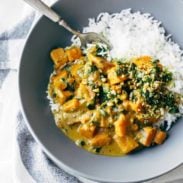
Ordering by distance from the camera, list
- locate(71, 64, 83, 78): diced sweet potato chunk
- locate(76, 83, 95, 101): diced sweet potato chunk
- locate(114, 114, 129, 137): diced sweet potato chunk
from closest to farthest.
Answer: locate(114, 114, 129, 137): diced sweet potato chunk → locate(76, 83, 95, 101): diced sweet potato chunk → locate(71, 64, 83, 78): diced sweet potato chunk

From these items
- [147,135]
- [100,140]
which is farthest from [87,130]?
[147,135]

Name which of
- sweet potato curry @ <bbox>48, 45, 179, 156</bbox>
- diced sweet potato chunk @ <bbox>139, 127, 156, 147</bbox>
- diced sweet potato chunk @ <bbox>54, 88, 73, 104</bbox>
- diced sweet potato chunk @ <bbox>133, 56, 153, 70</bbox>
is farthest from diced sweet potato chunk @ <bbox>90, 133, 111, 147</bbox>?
diced sweet potato chunk @ <bbox>133, 56, 153, 70</bbox>

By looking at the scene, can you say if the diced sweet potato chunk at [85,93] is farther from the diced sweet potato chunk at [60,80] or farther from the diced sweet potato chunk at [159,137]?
the diced sweet potato chunk at [159,137]

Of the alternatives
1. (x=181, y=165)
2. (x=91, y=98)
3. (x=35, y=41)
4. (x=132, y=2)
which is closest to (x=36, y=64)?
(x=35, y=41)

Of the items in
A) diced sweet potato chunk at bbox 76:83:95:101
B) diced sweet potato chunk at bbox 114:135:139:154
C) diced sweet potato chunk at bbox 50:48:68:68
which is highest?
diced sweet potato chunk at bbox 50:48:68:68

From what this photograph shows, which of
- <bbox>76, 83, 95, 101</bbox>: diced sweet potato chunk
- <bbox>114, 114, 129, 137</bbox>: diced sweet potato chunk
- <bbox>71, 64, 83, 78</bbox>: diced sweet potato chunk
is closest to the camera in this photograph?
<bbox>114, 114, 129, 137</bbox>: diced sweet potato chunk

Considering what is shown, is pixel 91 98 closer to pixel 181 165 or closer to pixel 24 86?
pixel 24 86

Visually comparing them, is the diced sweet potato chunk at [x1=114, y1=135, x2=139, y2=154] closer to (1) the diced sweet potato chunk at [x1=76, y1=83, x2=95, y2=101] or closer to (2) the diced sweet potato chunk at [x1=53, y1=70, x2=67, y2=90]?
(1) the diced sweet potato chunk at [x1=76, y1=83, x2=95, y2=101]
